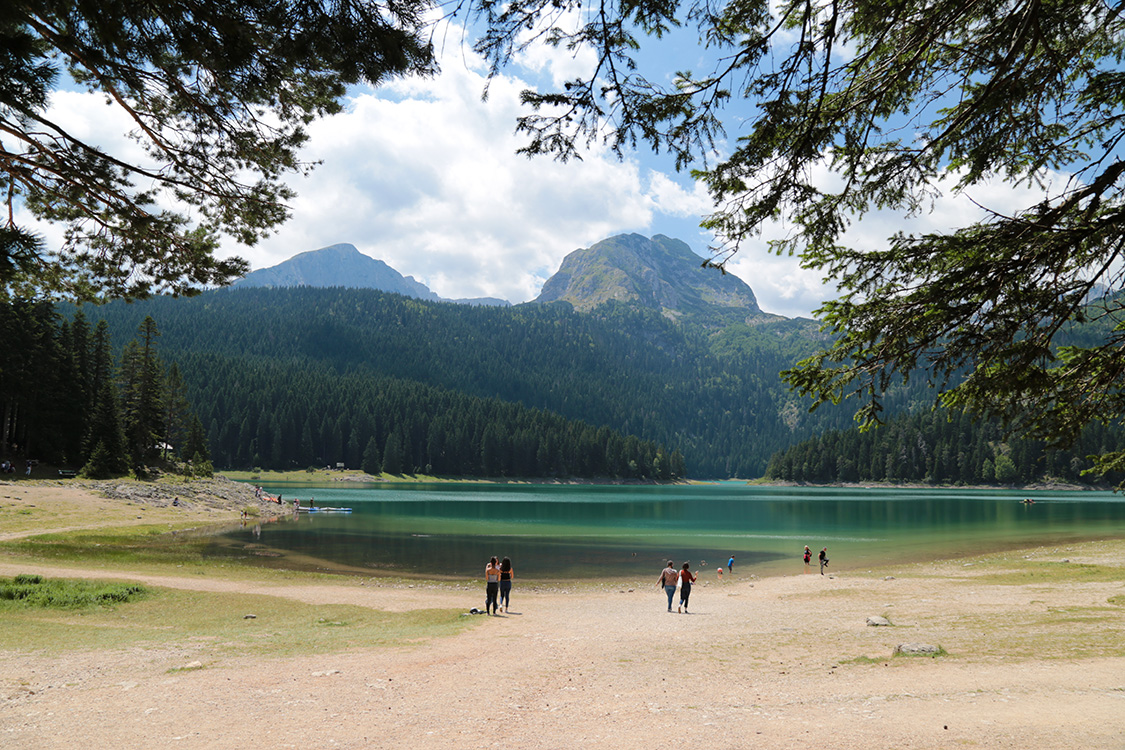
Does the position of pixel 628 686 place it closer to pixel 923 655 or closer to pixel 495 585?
pixel 923 655

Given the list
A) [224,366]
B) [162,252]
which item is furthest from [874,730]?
[224,366]

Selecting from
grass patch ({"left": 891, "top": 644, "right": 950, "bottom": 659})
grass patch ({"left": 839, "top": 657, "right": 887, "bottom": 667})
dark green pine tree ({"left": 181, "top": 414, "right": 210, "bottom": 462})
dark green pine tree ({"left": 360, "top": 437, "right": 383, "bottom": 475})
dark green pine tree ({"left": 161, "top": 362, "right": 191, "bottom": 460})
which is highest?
dark green pine tree ({"left": 161, "top": 362, "right": 191, "bottom": 460})

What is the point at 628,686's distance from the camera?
10.9m

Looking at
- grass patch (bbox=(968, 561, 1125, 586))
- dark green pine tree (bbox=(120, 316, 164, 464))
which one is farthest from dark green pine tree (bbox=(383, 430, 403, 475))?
grass patch (bbox=(968, 561, 1125, 586))

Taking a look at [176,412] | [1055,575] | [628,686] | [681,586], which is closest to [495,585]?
[681,586]

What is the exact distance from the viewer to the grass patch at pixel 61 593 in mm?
16875

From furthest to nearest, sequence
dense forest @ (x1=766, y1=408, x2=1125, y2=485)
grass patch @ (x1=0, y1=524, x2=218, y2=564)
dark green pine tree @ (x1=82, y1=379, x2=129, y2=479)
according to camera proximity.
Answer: dense forest @ (x1=766, y1=408, x2=1125, y2=485), dark green pine tree @ (x1=82, y1=379, x2=129, y2=479), grass patch @ (x1=0, y1=524, x2=218, y2=564)

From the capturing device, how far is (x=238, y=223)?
11.2 m

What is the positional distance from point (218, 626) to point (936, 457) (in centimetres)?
17893

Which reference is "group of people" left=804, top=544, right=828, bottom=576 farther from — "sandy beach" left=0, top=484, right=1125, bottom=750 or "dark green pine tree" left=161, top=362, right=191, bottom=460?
"dark green pine tree" left=161, top=362, right=191, bottom=460

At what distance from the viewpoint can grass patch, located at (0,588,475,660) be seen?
13383 millimetres

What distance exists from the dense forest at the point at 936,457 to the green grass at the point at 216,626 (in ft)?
520

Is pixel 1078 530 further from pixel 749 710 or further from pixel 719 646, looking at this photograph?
pixel 749 710

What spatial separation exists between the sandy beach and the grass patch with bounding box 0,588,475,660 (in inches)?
14.1
